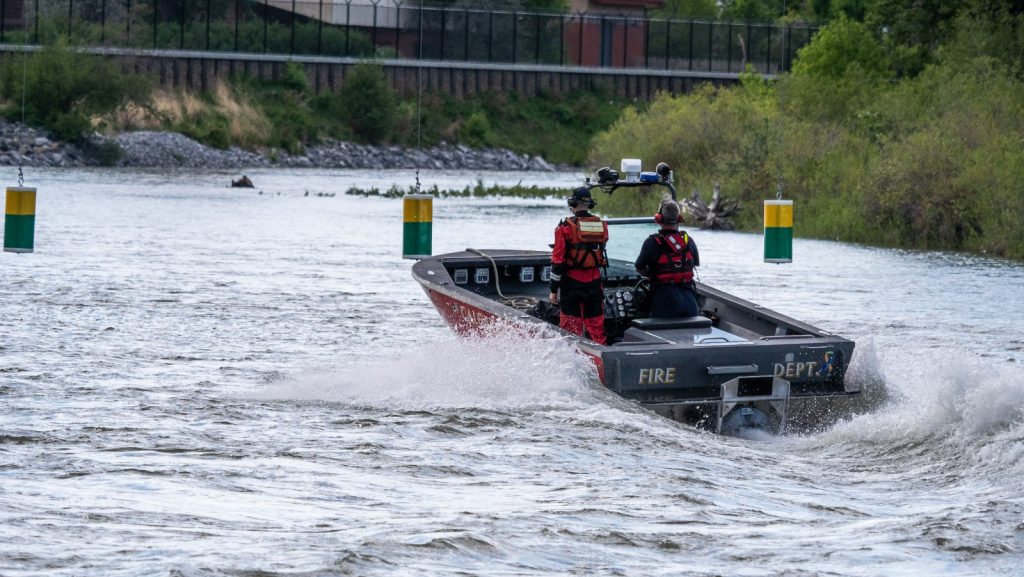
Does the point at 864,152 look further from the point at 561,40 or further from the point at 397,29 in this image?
the point at 561,40

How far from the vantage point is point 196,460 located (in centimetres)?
983

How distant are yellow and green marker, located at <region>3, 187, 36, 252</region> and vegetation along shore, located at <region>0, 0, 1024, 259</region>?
107 centimetres

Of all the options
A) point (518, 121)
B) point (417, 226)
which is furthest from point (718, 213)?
point (518, 121)

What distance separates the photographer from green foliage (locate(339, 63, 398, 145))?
6944cm

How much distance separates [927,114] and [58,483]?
26078 millimetres

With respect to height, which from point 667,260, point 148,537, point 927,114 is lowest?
point 148,537

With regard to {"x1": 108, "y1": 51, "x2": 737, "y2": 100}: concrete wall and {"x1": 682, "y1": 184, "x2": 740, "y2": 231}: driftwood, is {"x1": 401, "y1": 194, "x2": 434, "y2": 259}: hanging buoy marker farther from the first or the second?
{"x1": 108, "y1": 51, "x2": 737, "y2": 100}: concrete wall

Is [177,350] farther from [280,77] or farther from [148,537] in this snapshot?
[280,77]

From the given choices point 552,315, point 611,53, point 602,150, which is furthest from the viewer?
point 611,53

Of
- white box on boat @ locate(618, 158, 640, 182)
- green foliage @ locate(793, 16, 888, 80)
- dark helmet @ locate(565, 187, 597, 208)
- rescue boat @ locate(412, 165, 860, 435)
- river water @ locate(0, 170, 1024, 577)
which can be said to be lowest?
river water @ locate(0, 170, 1024, 577)

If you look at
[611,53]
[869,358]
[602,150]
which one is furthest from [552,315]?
[611,53]

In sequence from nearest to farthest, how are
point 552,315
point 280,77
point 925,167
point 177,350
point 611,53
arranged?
point 552,315
point 177,350
point 925,167
point 280,77
point 611,53

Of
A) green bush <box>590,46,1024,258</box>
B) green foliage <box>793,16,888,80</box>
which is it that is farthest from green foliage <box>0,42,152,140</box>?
green foliage <box>793,16,888,80</box>

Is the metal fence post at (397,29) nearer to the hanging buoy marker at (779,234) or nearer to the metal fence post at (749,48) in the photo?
the metal fence post at (749,48)
